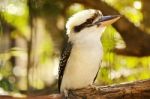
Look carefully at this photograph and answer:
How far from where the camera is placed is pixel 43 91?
4.07 metres

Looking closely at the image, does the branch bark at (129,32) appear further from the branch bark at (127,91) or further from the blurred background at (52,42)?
the branch bark at (127,91)

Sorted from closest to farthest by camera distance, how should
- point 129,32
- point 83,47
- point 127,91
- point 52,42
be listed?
point 127,91 → point 83,47 → point 129,32 → point 52,42

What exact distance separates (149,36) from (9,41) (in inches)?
54.4

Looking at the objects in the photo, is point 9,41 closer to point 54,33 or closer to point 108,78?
point 54,33

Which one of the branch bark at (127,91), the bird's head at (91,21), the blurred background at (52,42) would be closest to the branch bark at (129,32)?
the blurred background at (52,42)

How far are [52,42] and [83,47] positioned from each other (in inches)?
66.1

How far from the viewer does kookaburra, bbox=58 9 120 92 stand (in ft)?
9.18

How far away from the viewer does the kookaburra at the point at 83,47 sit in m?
2.80

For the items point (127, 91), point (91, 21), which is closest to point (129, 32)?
point (91, 21)

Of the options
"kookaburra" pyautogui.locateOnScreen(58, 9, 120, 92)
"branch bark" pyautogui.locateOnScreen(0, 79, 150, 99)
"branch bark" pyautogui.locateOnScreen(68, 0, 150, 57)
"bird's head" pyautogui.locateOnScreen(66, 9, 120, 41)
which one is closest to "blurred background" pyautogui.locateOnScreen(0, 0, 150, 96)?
"branch bark" pyautogui.locateOnScreen(68, 0, 150, 57)

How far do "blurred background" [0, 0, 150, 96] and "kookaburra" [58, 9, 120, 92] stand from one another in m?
0.65

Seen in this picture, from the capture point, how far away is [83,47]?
9.21ft

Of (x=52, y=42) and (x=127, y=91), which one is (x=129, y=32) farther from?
(x=127, y=91)

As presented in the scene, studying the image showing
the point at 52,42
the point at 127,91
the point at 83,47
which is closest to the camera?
the point at 127,91
